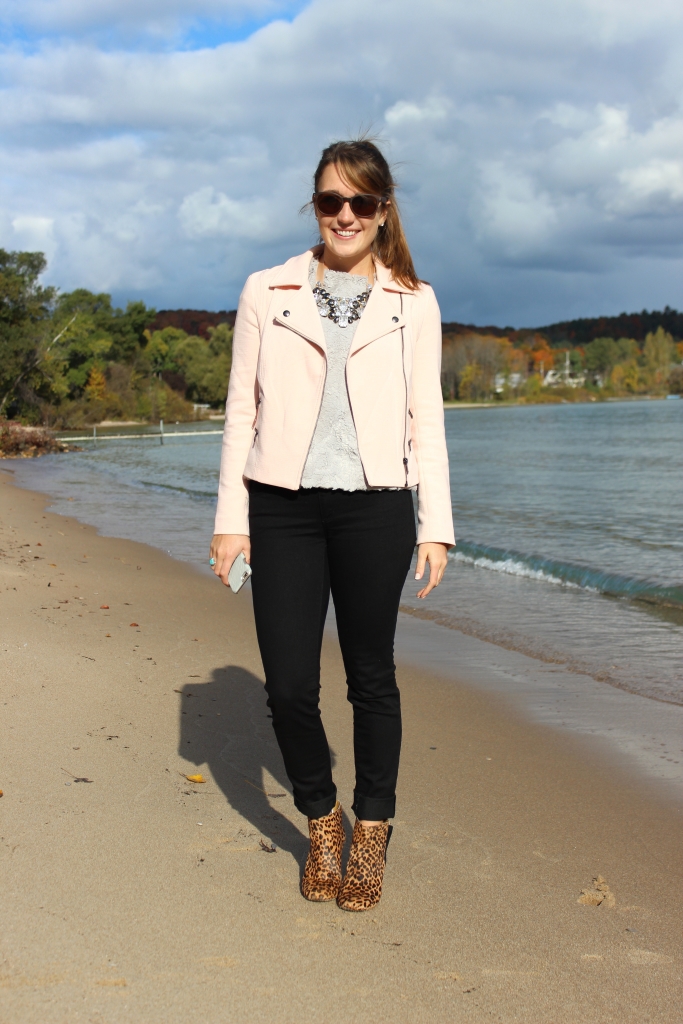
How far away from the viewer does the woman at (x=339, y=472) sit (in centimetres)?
248

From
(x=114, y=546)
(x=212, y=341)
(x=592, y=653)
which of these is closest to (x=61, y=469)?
(x=114, y=546)

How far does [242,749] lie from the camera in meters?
3.80

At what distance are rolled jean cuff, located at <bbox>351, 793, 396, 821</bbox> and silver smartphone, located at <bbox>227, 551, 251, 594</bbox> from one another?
0.73m

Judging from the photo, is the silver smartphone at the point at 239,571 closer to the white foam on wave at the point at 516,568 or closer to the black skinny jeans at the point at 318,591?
the black skinny jeans at the point at 318,591

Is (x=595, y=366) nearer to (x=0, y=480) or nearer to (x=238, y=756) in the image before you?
(x=0, y=480)

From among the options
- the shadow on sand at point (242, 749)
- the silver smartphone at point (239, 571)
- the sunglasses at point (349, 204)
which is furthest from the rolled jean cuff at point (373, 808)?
the sunglasses at point (349, 204)

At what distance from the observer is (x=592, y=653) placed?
21.4ft

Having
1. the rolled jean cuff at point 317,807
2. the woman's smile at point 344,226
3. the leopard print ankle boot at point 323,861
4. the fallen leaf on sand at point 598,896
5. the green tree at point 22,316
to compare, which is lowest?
the fallen leaf on sand at point 598,896

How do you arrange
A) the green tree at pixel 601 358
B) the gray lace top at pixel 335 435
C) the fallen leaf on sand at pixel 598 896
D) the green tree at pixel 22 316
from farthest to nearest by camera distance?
1. the green tree at pixel 601 358
2. the green tree at pixel 22 316
3. the fallen leaf on sand at pixel 598 896
4. the gray lace top at pixel 335 435

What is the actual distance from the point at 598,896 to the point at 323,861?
33.9 inches

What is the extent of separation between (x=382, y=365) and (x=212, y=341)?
10909 centimetres

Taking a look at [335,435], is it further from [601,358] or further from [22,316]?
[601,358]

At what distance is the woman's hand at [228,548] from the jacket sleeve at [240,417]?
17 mm

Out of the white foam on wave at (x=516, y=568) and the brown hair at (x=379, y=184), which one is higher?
the brown hair at (x=379, y=184)
